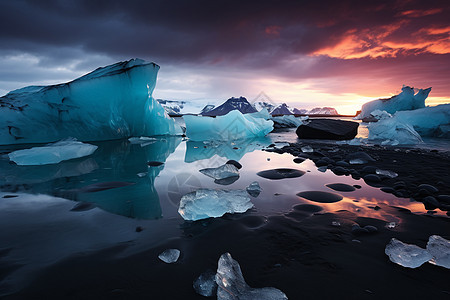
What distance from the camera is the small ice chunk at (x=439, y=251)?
123cm

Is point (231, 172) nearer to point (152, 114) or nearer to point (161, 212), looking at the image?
point (161, 212)

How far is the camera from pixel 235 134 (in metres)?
9.36

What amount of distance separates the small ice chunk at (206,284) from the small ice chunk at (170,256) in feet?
0.76

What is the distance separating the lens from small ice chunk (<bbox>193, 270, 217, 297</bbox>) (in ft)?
3.43

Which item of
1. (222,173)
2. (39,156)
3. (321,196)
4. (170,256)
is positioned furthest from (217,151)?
Result: (170,256)

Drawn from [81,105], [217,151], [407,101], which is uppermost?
[407,101]

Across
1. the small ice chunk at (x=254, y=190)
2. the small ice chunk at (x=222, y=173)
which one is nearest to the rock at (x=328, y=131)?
the small ice chunk at (x=222, y=173)

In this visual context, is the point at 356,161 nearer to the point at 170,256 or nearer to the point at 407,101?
the point at 170,256

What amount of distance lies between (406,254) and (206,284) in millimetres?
1177

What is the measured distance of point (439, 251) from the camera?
1307 mm

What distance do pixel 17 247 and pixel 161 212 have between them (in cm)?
95

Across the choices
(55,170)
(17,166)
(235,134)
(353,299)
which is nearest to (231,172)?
(353,299)

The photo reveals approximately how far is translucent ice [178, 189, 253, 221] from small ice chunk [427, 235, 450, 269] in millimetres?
1235

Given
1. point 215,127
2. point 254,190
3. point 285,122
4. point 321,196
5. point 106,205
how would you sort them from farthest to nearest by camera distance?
1. point 285,122
2. point 215,127
3. point 254,190
4. point 321,196
5. point 106,205
